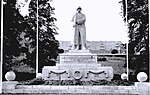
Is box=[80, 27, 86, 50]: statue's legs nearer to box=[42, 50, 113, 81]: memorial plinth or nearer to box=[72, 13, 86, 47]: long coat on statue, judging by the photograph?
box=[72, 13, 86, 47]: long coat on statue

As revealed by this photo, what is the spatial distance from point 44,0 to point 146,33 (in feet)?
25.5

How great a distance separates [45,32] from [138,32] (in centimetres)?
678

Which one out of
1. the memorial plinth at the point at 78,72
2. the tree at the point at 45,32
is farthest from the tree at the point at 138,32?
the memorial plinth at the point at 78,72

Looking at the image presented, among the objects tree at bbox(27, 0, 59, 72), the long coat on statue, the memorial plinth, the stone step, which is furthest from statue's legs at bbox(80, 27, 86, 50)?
tree at bbox(27, 0, 59, 72)

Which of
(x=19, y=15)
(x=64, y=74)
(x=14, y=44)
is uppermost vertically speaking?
(x=19, y=15)

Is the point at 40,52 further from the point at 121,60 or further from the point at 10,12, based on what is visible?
the point at 121,60

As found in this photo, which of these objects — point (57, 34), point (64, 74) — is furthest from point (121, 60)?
point (64, 74)

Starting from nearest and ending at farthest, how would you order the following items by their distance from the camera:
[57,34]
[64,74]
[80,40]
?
[64,74]
[80,40]
[57,34]

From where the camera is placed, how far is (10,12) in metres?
24.8

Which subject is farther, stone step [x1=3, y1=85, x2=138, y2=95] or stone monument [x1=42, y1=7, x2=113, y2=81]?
stone monument [x1=42, y1=7, x2=113, y2=81]

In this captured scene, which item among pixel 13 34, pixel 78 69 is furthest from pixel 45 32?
pixel 78 69

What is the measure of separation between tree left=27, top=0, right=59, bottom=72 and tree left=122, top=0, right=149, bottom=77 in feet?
18.1

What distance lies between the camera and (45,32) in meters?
25.5

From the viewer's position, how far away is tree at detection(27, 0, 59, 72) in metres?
25.1
